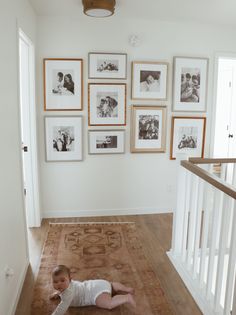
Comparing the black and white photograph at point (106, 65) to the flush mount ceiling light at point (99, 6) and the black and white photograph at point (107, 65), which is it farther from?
the flush mount ceiling light at point (99, 6)

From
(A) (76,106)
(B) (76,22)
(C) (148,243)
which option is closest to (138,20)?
(B) (76,22)

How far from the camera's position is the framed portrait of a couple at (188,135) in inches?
151

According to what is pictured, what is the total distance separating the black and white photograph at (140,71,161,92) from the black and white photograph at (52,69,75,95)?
83 centimetres

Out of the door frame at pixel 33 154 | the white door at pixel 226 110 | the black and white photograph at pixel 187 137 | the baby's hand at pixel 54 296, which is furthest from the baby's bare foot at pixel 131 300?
the white door at pixel 226 110

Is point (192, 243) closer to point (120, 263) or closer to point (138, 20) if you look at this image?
point (120, 263)

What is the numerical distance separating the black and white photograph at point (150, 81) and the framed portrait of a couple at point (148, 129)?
0.22m

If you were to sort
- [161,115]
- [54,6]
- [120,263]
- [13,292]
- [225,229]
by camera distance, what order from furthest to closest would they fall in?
1. [161,115]
2. [54,6]
3. [120,263]
4. [13,292]
5. [225,229]

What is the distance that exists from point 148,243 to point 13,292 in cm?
145

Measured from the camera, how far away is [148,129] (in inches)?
149

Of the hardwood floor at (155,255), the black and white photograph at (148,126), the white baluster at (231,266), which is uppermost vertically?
the black and white photograph at (148,126)

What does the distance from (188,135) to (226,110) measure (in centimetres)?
246

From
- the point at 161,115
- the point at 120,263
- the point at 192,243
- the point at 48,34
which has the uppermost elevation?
the point at 48,34

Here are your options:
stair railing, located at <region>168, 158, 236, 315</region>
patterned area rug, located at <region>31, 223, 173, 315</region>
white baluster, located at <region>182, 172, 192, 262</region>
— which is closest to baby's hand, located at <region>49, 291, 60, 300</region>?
patterned area rug, located at <region>31, 223, 173, 315</region>

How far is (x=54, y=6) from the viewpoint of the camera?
123 inches
